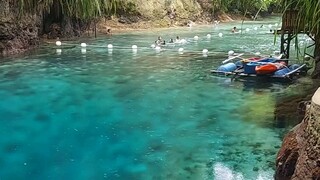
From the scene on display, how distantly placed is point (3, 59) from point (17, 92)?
265 inches

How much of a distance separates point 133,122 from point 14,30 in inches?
501

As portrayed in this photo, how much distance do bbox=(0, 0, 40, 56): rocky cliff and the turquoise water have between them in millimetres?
1757

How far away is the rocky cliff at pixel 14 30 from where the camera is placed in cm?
1991

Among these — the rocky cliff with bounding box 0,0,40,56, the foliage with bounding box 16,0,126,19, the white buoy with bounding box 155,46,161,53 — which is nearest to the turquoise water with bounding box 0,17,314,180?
the rocky cliff with bounding box 0,0,40,56

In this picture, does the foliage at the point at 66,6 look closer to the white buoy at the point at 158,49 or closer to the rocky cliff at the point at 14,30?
Answer: the rocky cliff at the point at 14,30

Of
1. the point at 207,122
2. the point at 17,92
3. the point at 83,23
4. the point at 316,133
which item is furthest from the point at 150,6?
the point at 316,133

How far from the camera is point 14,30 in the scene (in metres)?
20.8

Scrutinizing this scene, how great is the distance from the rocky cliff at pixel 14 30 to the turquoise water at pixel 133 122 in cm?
176

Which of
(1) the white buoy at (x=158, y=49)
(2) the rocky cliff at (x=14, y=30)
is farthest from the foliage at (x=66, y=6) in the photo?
(1) the white buoy at (x=158, y=49)

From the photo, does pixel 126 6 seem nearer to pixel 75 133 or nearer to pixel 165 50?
pixel 165 50

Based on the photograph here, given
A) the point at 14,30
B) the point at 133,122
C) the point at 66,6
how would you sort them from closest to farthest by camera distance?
1. the point at 133,122
2. the point at 14,30
3. the point at 66,6

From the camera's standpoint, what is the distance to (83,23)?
29.4 metres

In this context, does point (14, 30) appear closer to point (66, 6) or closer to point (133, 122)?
point (66, 6)

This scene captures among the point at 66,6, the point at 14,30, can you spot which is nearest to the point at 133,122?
the point at 14,30
